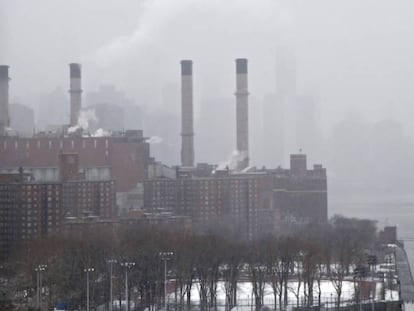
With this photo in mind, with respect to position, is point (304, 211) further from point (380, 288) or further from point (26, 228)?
point (380, 288)

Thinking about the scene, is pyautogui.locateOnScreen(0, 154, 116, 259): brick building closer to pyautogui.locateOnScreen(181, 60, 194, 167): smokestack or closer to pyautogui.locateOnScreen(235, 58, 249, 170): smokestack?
pyautogui.locateOnScreen(181, 60, 194, 167): smokestack

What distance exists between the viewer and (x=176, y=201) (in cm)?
2717

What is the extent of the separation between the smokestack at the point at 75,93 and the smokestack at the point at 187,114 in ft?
8.67

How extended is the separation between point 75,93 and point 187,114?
9.81 ft

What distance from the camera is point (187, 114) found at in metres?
29.9

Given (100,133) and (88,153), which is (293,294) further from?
→ (100,133)

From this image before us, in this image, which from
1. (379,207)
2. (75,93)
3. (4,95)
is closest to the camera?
(4,95)

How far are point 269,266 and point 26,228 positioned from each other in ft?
19.7

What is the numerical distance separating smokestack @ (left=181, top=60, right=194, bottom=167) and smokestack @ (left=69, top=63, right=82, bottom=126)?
2.64 metres

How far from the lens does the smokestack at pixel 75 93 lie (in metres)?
30.3

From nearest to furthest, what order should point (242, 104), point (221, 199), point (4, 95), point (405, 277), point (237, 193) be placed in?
point (405, 277)
point (221, 199)
point (237, 193)
point (4, 95)
point (242, 104)

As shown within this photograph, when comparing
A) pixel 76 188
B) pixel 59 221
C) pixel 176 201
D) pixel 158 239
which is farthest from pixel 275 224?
pixel 158 239

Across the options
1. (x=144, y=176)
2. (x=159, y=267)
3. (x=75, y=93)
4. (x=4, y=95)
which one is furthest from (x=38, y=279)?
(x=75, y=93)

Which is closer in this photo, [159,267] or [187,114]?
[159,267]
